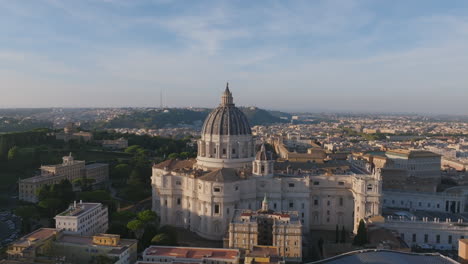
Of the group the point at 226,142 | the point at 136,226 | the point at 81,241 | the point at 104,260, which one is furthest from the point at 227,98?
the point at 104,260

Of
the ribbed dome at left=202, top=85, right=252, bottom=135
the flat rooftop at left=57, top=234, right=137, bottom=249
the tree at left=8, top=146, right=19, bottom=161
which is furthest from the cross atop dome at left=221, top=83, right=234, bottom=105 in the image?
the tree at left=8, top=146, right=19, bottom=161

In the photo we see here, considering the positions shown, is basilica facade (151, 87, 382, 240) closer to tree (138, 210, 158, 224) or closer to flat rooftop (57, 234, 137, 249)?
tree (138, 210, 158, 224)

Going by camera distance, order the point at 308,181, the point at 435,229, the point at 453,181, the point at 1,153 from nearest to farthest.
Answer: the point at 435,229 < the point at 308,181 < the point at 453,181 < the point at 1,153

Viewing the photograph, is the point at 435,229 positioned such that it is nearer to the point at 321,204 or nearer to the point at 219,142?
the point at 321,204

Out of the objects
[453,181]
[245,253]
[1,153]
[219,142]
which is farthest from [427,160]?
[1,153]

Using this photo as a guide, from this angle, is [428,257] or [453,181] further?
[453,181]

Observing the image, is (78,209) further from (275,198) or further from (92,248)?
(275,198)

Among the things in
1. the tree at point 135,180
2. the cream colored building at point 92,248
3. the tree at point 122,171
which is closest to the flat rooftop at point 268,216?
the cream colored building at point 92,248
